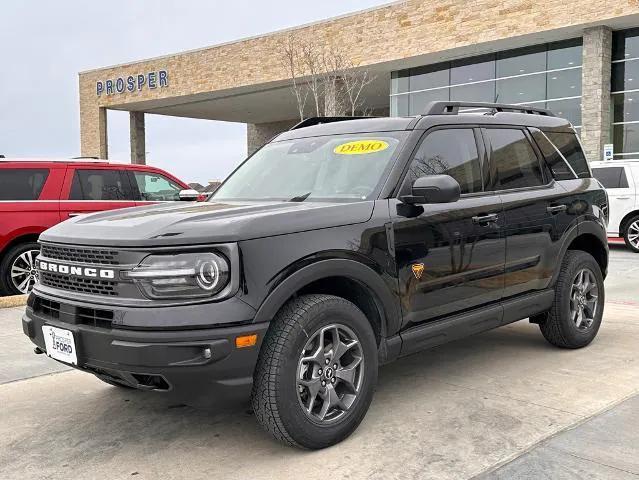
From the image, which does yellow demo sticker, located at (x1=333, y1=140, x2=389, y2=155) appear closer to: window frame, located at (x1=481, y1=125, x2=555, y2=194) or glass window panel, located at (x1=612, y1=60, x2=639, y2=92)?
window frame, located at (x1=481, y1=125, x2=555, y2=194)

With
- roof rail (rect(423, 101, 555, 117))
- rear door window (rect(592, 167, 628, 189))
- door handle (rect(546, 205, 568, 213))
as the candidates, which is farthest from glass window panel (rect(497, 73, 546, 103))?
door handle (rect(546, 205, 568, 213))

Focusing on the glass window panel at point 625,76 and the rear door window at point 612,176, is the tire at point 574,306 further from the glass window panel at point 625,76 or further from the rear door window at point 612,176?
the glass window panel at point 625,76

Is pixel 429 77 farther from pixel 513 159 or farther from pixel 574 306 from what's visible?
pixel 513 159

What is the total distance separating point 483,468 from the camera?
310 centimetres

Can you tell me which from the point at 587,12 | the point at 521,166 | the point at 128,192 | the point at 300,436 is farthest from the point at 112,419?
the point at 587,12

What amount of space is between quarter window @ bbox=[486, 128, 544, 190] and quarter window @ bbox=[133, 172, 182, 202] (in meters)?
5.69

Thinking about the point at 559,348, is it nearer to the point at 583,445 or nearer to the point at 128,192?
the point at 583,445

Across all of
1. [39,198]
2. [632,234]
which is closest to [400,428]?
[39,198]

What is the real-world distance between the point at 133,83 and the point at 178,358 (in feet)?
123

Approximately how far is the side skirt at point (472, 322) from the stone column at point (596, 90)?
18347 mm

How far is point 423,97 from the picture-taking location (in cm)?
2703

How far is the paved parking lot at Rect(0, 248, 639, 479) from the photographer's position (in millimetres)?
3156

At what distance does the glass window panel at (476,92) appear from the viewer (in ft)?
81.3

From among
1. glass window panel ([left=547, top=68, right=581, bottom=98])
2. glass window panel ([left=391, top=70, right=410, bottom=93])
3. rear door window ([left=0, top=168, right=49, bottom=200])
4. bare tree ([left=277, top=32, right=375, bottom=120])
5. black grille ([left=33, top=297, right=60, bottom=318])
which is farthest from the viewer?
glass window panel ([left=391, top=70, right=410, bottom=93])
